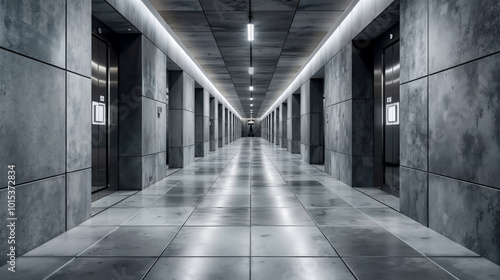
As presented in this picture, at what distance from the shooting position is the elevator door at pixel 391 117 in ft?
30.6

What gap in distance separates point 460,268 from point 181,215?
450cm

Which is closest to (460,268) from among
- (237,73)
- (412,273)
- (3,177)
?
(412,273)

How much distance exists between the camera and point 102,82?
943cm

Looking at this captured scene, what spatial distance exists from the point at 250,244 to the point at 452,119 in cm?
331

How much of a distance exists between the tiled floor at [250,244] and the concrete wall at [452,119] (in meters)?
0.38

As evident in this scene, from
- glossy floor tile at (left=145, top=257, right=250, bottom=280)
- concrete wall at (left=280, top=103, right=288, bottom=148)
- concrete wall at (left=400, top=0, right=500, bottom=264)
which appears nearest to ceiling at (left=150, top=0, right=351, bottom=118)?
concrete wall at (left=400, top=0, right=500, bottom=264)

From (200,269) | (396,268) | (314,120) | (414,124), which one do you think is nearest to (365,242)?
(396,268)

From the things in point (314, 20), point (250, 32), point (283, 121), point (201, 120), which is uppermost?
point (314, 20)

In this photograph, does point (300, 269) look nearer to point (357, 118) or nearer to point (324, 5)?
point (357, 118)

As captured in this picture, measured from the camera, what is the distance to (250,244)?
5242 mm

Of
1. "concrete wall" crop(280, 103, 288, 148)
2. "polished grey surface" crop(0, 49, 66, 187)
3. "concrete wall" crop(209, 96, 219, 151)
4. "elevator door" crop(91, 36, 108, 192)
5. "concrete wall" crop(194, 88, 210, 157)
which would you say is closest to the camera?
"polished grey surface" crop(0, 49, 66, 187)

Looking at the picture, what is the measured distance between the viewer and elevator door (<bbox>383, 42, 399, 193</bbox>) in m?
9.31

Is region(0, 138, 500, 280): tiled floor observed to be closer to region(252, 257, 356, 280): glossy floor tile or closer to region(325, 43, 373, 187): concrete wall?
region(252, 257, 356, 280): glossy floor tile

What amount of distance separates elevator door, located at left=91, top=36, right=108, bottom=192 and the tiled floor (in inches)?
36.4
